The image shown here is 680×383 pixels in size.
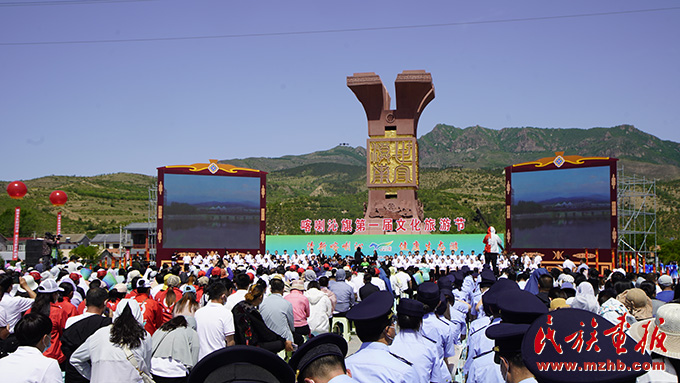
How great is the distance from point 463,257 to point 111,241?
149 feet

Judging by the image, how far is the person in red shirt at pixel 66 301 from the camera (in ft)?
22.3

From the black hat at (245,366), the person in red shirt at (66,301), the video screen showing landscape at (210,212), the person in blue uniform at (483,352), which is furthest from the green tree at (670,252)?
the black hat at (245,366)

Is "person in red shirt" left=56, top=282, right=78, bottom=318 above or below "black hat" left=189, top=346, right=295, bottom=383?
below

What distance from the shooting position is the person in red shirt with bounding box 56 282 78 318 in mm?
6809

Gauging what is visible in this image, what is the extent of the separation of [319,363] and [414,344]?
207 centimetres

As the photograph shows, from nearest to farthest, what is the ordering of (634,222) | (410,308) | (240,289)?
(410,308)
(240,289)
(634,222)

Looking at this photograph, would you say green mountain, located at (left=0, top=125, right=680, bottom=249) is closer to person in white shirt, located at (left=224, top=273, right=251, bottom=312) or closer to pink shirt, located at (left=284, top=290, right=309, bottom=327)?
pink shirt, located at (left=284, top=290, right=309, bottom=327)

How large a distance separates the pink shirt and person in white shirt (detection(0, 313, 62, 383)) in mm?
4313

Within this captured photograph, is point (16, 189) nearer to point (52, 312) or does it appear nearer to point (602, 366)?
point (52, 312)

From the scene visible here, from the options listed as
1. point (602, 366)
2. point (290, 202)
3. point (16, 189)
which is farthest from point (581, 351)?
point (290, 202)

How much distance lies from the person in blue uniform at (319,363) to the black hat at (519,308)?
1.30 metres

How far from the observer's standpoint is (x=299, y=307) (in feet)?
27.3

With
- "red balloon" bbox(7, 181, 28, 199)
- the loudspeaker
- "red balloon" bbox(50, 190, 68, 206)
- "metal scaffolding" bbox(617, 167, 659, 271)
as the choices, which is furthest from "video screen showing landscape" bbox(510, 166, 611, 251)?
"red balloon" bbox(7, 181, 28, 199)

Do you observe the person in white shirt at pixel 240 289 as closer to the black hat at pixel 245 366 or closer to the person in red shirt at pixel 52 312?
the person in red shirt at pixel 52 312
